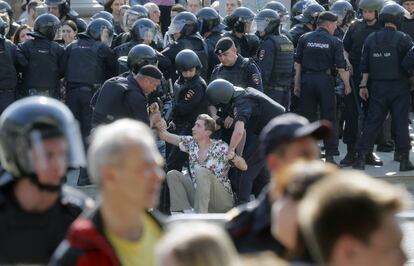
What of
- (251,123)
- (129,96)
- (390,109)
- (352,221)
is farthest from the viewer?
(390,109)

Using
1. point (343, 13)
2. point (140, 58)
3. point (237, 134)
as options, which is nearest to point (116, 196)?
point (237, 134)

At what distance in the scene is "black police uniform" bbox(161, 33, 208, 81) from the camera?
1641cm

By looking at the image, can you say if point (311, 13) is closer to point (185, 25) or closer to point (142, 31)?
point (185, 25)

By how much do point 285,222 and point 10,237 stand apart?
1.22 m

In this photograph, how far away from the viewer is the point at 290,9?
21.9m

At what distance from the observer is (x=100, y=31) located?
53.1ft

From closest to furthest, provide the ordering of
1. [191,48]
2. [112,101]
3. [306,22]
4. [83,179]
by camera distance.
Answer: [112,101] < [83,179] < [191,48] < [306,22]

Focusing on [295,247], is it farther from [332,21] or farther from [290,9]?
[290,9]

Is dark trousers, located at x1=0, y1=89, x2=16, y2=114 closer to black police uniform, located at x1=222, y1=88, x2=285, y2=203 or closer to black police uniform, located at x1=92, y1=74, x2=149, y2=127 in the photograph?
black police uniform, located at x1=92, y1=74, x2=149, y2=127

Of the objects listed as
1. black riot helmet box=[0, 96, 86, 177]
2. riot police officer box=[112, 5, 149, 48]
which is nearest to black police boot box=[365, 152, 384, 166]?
riot police officer box=[112, 5, 149, 48]

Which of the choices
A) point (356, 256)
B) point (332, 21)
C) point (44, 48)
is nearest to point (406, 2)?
point (332, 21)

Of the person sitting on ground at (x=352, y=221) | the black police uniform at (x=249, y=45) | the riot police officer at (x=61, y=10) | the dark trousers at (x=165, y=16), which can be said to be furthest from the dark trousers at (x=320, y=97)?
the person sitting on ground at (x=352, y=221)

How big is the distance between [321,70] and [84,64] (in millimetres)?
2679

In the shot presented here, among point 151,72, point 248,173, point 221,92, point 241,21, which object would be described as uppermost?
point 151,72
